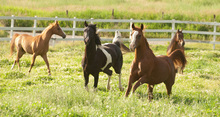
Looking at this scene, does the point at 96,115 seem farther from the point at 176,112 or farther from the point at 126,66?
the point at 126,66

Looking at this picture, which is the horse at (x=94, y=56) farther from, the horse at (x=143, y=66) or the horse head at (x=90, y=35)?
the horse at (x=143, y=66)

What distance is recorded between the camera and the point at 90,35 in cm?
847

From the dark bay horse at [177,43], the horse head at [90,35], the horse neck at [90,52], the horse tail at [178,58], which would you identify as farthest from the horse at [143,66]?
the dark bay horse at [177,43]

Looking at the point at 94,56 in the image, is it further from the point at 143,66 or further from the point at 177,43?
the point at 177,43

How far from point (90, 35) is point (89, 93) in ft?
4.96

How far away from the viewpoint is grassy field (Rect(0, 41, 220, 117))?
641cm

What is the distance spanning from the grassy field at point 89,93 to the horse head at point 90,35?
118cm

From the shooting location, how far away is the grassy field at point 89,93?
6.41m

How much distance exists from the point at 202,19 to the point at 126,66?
16648mm

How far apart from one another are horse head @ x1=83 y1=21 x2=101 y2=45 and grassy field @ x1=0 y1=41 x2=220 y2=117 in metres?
1.18

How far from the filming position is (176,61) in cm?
915

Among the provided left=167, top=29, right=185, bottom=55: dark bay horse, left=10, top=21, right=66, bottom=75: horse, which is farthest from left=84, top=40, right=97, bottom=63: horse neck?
left=167, top=29, right=185, bottom=55: dark bay horse

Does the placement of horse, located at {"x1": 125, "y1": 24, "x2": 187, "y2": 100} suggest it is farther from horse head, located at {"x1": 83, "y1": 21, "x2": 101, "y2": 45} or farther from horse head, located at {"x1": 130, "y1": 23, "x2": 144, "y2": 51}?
horse head, located at {"x1": 83, "y1": 21, "x2": 101, "y2": 45}

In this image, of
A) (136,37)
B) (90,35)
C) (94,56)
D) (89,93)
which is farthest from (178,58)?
(89,93)
